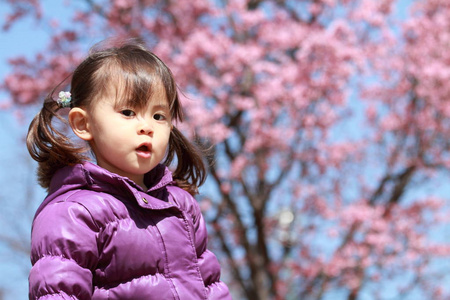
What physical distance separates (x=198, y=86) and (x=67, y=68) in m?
1.94

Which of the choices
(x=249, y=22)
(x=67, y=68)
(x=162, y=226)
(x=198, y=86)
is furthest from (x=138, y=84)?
(x=67, y=68)

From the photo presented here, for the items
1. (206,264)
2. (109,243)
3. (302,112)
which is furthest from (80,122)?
(302,112)

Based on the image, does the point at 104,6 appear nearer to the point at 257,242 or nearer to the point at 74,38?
the point at 74,38

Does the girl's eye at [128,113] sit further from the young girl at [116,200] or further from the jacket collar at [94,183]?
the jacket collar at [94,183]

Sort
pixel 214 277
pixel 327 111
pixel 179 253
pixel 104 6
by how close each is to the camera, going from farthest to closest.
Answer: pixel 104 6 → pixel 327 111 → pixel 214 277 → pixel 179 253

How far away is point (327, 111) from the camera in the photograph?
8.00m

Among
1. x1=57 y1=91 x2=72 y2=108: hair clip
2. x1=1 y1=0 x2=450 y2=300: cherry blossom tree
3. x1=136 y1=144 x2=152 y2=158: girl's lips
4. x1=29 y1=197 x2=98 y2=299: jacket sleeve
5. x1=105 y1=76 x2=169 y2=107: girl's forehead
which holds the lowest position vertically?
x1=29 y1=197 x2=98 y2=299: jacket sleeve

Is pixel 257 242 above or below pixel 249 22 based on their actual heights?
below

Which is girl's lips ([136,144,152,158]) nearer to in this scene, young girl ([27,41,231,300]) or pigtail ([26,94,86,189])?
young girl ([27,41,231,300])

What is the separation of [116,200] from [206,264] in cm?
34

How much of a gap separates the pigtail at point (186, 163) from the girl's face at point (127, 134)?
0.76 ft

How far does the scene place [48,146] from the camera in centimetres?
186

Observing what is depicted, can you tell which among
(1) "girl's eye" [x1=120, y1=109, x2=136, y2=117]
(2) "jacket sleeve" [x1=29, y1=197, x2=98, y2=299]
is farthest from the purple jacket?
(1) "girl's eye" [x1=120, y1=109, x2=136, y2=117]

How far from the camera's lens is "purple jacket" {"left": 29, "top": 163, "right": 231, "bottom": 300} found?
64.0 inches
